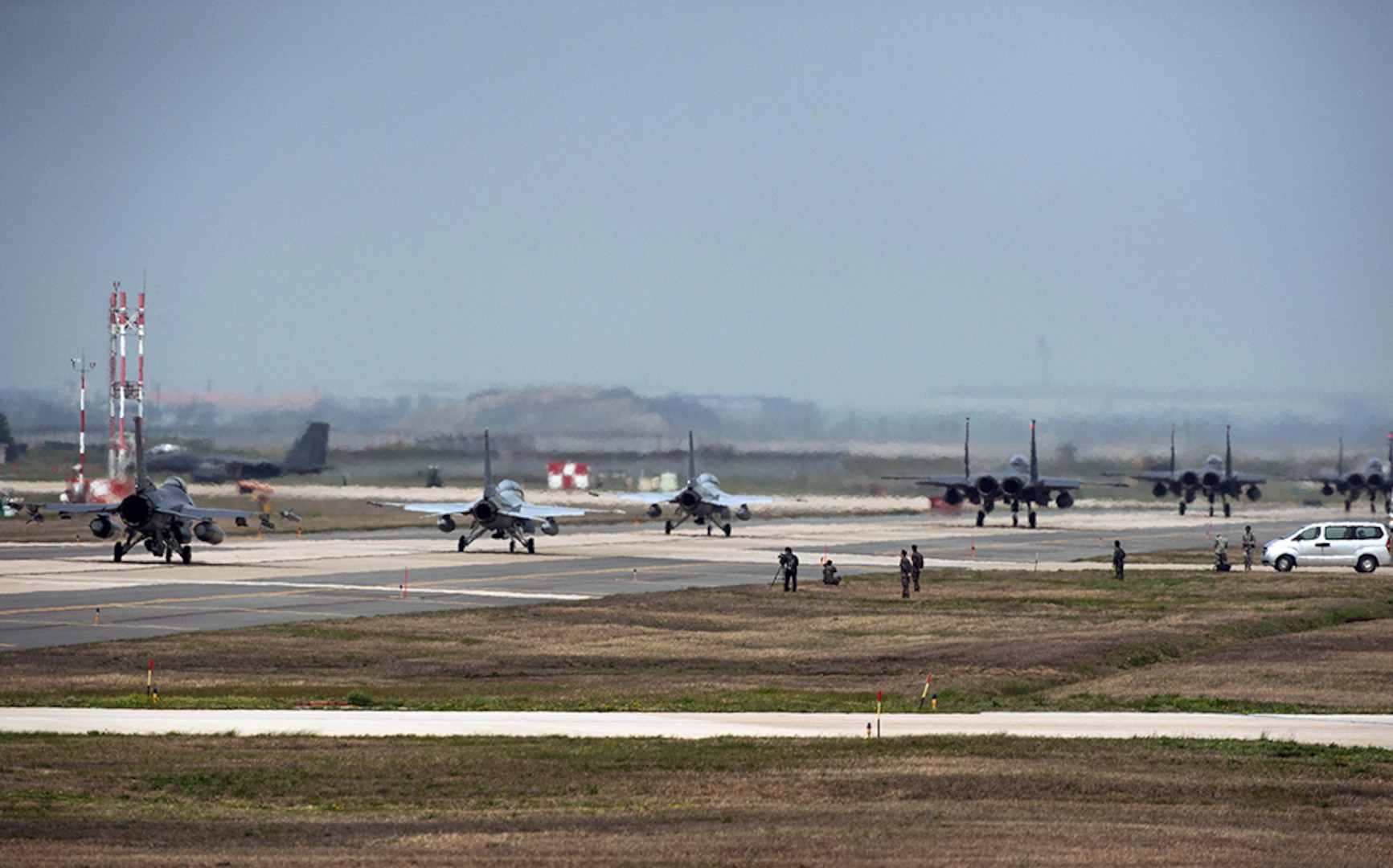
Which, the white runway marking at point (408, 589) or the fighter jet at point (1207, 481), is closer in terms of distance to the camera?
the white runway marking at point (408, 589)

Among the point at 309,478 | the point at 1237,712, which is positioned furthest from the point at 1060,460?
the point at 1237,712

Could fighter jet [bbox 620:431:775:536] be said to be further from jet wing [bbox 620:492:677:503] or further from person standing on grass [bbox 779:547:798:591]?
person standing on grass [bbox 779:547:798:591]

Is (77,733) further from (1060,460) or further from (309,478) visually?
(1060,460)

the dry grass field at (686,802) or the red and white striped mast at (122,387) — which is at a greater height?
the red and white striped mast at (122,387)

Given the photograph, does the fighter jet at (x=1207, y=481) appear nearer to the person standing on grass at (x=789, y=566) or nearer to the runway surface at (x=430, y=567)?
the runway surface at (x=430, y=567)

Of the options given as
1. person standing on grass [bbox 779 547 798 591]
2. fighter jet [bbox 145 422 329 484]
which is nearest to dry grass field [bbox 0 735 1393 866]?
person standing on grass [bbox 779 547 798 591]

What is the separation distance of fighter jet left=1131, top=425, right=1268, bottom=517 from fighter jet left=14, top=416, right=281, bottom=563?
75347 millimetres

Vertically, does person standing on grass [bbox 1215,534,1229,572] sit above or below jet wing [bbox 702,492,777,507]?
below

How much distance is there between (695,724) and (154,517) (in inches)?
1598

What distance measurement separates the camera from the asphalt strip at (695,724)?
81.5 feet

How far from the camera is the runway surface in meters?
44.3

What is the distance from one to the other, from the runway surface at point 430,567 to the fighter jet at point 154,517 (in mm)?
870

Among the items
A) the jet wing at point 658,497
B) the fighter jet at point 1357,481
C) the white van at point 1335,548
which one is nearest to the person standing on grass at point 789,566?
the white van at point 1335,548

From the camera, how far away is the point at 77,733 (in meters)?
24.5
